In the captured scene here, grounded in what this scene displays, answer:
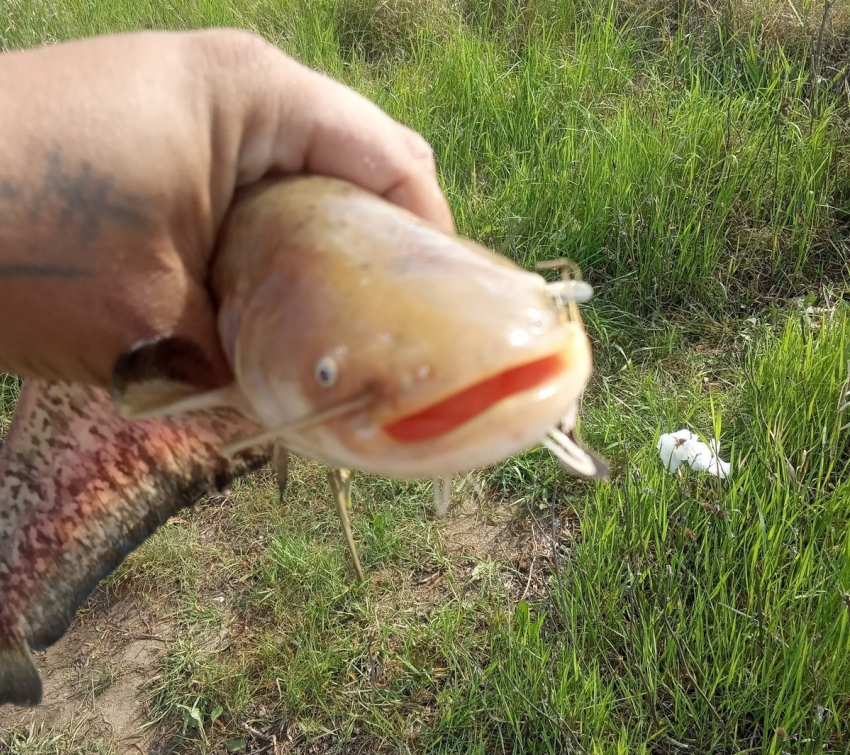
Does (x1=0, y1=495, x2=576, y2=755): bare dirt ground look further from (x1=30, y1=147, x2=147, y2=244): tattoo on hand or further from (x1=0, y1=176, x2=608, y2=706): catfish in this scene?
(x1=30, y1=147, x2=147, y2=244): tattoo on hand

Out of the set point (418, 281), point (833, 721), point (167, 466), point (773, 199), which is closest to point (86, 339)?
point (167, 466)

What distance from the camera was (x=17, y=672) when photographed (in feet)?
4.38

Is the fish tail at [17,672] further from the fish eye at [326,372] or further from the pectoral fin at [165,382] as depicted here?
the fish eye at [326,372]

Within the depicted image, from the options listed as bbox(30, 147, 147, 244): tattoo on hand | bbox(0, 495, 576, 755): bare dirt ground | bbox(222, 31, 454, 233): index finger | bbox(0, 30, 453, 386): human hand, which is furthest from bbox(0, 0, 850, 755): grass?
bbox(30, 147, 147, 244): tattoo on hand

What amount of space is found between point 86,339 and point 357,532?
1.36 meters

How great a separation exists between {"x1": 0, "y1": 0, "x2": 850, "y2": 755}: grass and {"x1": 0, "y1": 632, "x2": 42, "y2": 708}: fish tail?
31.3 inches

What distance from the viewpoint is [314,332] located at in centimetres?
88

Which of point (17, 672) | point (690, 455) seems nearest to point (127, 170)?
point (17, 672)

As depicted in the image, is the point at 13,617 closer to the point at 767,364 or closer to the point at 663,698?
the point at 663,698

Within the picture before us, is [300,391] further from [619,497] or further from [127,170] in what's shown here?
[619,497]

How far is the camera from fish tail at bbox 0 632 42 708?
1.33m

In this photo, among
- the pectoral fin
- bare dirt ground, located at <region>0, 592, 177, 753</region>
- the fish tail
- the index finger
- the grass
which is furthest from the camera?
bare dirt ground, located at <region>0, 592, 177, 753</region>

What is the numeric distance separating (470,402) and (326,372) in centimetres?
17

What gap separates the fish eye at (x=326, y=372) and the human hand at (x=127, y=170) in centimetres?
34
